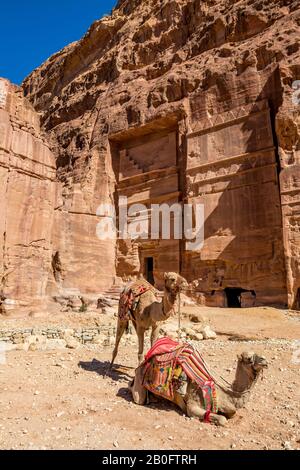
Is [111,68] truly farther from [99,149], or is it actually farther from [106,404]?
[106,404]

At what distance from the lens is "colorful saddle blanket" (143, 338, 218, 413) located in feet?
11.8

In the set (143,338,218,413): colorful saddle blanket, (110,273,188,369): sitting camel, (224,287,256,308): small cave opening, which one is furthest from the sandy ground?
(224,287,256,308): small cave opening

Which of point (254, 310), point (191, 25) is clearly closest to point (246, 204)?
point (254, 310)

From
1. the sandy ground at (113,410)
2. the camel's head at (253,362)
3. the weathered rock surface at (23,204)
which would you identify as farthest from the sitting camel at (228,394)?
the weathered rock surface at (23,204)

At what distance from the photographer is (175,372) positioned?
379 centimetres

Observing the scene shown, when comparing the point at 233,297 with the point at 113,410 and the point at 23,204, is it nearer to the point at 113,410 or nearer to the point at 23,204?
the point at 23,204

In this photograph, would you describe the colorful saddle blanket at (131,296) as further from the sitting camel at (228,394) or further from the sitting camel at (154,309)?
the sitting camel at (228,394)

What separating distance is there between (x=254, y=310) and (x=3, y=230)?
32.0ft

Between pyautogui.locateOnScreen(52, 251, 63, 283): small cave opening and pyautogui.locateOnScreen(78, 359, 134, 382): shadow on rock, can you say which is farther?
pyautogui.locateOnScreen(52, 251, 63, 283): small cave opening

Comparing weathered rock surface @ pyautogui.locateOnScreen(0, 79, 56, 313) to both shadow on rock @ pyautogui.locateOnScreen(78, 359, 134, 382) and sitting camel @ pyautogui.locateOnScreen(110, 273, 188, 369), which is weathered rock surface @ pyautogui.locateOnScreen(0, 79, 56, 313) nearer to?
shadow on rock @ pyautogui.locateOnScreen(78, 359, 134, 382)

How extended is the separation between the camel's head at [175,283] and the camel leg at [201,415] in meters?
1.35

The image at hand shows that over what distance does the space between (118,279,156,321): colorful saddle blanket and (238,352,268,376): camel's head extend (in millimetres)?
2260

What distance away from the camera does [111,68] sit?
26359mm

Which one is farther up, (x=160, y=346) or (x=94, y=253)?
(x=94, y=253)
